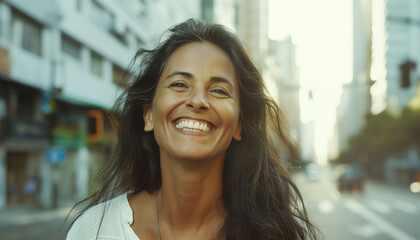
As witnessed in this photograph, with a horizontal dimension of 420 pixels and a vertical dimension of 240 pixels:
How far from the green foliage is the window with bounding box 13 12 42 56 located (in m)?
32.0

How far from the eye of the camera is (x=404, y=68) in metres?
12.9

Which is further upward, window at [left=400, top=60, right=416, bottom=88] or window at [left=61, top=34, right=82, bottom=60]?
window at [left=61, top=34, right=82, bottom=60]

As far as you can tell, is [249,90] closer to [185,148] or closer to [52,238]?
[185,148]

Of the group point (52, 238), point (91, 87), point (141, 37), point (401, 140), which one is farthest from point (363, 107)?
point (52, 238)

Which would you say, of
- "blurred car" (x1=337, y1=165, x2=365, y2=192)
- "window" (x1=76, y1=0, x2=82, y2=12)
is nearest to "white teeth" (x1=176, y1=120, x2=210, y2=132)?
"window" (x1=76, y1=0, x2=82, y2=12)

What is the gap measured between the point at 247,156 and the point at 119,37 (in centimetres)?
2870

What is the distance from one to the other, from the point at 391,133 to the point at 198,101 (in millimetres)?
47984

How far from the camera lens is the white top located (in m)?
2.40

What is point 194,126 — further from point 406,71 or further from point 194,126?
point 406,71

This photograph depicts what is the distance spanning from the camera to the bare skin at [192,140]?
2.39 meters

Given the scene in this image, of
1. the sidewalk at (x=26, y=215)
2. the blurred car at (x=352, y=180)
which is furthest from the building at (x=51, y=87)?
the blurred car at (x=352, y=180)

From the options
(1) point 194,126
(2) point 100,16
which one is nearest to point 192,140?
(1) point 194,126

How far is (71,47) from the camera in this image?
23.7m

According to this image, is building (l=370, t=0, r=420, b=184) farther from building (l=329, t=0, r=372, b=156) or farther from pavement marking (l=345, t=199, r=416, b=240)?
pavement marking (l=345, t=199, r=416, b=240)
